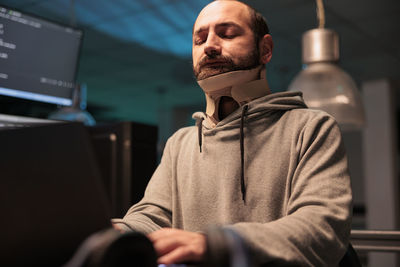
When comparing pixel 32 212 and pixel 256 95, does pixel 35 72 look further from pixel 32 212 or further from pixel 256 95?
pixel 32 212

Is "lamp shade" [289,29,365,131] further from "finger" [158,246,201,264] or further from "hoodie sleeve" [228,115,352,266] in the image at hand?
"finger" [158,246,201,264]

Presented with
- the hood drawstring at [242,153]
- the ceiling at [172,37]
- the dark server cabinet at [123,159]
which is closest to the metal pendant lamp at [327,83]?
the dark server cabinet at [123,159]

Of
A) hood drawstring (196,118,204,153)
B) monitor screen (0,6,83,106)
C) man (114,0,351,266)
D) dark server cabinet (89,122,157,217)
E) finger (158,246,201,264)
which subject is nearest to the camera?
finger (158,246,201,264)

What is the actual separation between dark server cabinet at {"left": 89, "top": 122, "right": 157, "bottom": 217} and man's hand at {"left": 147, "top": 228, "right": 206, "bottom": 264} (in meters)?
1.13

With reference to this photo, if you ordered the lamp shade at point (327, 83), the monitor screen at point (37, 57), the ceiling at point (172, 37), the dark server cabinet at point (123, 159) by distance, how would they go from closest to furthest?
the monitor screen at point (37, 57) → the dark server cabinet at point (123, 159) → the lamp shade at point (327, 83) → the ceiling at point (172, 37)

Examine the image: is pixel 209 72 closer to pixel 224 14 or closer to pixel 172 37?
pixel 224 14

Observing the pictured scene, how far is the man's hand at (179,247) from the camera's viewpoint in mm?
602

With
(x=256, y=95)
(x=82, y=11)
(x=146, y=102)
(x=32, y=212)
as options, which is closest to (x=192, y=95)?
(x=146, y=102)

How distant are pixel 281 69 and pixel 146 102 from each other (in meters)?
3.27

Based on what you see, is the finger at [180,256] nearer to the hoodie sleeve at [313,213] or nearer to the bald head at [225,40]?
the hoodie sleeve at [313,213]

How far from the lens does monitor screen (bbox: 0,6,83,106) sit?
1.62 meters

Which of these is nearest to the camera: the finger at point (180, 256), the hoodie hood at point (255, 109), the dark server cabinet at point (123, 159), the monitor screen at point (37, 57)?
the finger at point (180, 256)

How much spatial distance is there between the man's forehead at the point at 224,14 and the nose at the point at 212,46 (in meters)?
0.04

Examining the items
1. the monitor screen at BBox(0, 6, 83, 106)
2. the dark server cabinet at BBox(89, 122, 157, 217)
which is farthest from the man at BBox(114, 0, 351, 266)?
the monitor screen at BBox(0, 6, 83, 106)
